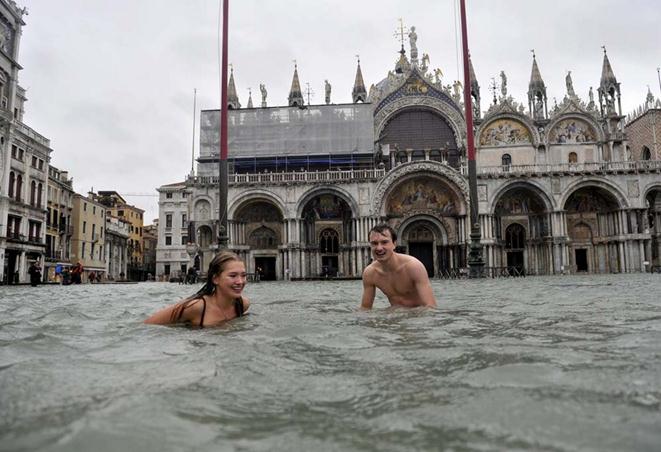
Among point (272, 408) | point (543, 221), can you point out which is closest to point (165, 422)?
point (272, 408)

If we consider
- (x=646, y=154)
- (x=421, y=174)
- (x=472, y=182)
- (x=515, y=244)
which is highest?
(x=646, y=154)

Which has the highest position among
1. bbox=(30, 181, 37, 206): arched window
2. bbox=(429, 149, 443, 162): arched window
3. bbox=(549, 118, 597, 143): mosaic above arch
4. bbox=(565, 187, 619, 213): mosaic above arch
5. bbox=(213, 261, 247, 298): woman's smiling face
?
bbox=(549, 118, 597, 143): mosaic above arch

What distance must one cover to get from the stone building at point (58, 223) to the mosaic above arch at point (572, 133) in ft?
120

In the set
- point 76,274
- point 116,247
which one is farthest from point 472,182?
point 116,247

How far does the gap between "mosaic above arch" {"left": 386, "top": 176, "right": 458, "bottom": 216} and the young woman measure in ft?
96.0

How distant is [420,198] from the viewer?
33844mm

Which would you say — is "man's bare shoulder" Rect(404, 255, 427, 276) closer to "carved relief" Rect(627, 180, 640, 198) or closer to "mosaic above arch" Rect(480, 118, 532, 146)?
"mosaic above arch" Rect(480, 118, 532, 146)

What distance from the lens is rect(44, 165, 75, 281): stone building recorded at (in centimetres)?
3853

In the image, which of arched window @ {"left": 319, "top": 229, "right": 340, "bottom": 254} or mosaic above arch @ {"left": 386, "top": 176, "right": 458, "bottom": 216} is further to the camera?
arched window @ {"left": 319, "top": 229, "right": 340, "bottom": 254}

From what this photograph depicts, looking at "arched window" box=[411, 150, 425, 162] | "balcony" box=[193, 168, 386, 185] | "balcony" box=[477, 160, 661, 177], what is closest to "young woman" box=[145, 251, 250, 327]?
A: "balcony" box=[193, 168, 386, 185]

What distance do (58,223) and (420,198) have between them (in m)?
28.6

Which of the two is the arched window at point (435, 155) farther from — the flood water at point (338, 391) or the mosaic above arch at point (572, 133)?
the flood water at point (338, 391)

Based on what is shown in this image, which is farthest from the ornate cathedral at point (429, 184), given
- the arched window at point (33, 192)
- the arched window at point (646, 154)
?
the arched window at point (33, 192)

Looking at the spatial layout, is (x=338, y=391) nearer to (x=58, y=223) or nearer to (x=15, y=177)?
(x=15, y=177)
